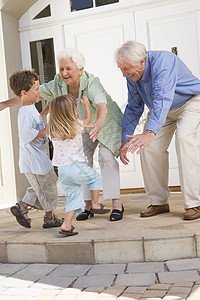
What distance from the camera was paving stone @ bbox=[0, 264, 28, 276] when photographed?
118 inches

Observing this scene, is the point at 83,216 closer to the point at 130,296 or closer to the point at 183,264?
the point at 183,264

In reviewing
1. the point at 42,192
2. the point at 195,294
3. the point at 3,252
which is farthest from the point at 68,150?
the point at 195,294

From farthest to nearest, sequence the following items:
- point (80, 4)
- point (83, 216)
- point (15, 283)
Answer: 1. point (80, 4)
2. point (83, 216)
3. point (15, 283)

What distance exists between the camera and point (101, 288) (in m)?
2.49

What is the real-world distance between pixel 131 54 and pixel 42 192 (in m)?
1.31

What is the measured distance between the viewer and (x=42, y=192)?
3559mm

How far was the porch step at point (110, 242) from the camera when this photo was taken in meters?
2.90

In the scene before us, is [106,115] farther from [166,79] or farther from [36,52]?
[36,52]

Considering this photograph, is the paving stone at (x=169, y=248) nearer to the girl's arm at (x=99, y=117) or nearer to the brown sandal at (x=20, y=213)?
the girl's arm at (x=99, y=117)

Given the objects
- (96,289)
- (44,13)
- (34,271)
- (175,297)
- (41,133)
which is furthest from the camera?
(44,13)

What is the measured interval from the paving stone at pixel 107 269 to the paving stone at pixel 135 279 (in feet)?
0.39

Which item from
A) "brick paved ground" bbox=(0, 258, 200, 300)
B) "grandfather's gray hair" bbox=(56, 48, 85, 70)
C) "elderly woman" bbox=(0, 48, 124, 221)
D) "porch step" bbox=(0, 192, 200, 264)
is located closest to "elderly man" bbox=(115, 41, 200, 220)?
"elderly woman" bbox=(0, 48, 124, 221)

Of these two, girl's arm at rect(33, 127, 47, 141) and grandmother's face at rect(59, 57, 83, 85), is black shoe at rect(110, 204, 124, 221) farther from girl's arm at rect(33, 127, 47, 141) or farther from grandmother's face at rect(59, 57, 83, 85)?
grandmother's face at rect(59, 57, 83, 85)

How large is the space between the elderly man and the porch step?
9.4 inches
